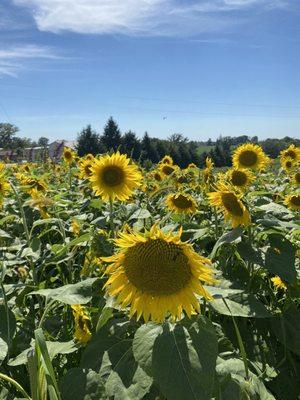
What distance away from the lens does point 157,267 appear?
62.1 inches

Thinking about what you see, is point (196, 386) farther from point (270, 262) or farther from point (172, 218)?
point (172, 218)

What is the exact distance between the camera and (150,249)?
1.58 metres

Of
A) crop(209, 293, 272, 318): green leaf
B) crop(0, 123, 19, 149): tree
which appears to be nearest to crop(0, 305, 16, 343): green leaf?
crop(209, 293, 272, 318): green leaf

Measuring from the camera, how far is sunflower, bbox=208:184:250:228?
8.02 ft

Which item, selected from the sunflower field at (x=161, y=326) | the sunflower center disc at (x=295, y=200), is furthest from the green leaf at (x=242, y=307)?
the sunflower center disc at (x=295, y=200)

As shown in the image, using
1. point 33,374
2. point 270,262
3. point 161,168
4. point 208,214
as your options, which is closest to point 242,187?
point 208,214

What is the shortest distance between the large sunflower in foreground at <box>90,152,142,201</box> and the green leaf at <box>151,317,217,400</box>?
2.12 meters

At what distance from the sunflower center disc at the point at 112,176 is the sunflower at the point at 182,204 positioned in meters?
0.40

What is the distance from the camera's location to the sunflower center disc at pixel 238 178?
3.66m

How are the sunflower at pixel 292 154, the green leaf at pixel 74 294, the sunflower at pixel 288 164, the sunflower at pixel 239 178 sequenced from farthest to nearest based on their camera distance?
the sunflower at pixel 292 154
the sunflower at pixel 288 164
the sunflower at pixel 239 178
the green leaf at pixel 74 294

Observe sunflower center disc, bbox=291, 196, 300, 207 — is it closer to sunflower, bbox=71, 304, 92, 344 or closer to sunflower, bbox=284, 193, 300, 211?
sunflower, bbox=284, 193, 300, 211

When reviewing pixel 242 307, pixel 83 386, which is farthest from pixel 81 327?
pixel 242 307

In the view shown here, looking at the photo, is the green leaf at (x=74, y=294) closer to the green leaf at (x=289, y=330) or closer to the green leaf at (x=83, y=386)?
the green leaf at (x=83, y=386)

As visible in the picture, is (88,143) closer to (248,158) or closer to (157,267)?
(248,158)
